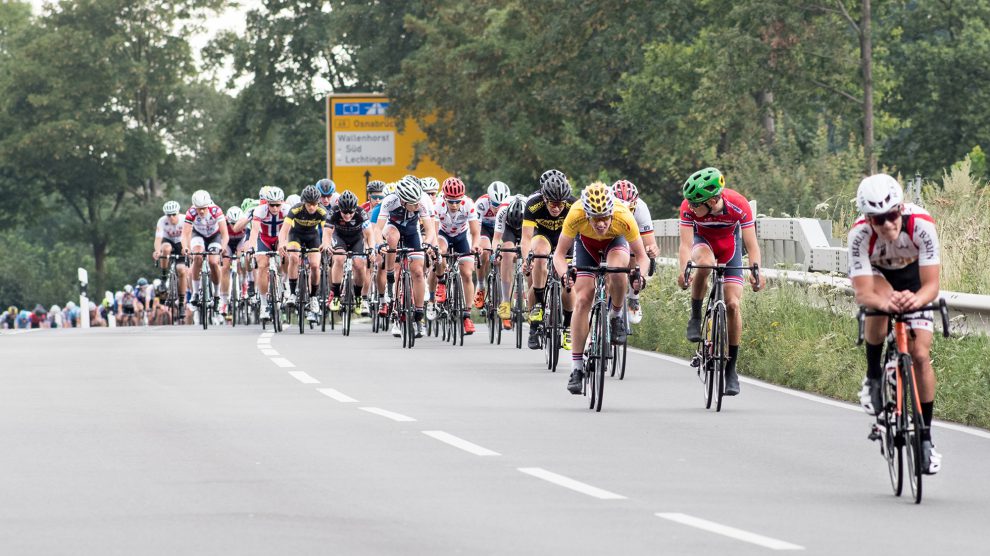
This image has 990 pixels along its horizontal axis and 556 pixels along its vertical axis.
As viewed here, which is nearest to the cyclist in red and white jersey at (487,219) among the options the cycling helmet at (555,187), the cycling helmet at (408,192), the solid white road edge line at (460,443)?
the cycling helmet at (408,192)

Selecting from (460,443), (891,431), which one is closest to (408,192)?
(460,443)

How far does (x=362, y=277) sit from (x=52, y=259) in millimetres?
82901

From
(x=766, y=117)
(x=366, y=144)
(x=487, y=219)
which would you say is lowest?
(x=487, y=219)

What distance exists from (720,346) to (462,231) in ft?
30.3

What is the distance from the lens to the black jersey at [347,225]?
2550cm

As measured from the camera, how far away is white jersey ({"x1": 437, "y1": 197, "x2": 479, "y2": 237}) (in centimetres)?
2325

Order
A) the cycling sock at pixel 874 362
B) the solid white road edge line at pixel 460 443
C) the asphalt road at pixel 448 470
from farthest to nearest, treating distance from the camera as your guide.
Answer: the solid white road edge line at pixel 460 443
the cycling sock at pixel 874 362
the asphalt road at pixel 448 470

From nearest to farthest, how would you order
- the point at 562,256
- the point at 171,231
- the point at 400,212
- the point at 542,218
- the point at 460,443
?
the point at 460,443, the point at 562,256, the point at 542,218, the point at 400,212, the point at 171,231

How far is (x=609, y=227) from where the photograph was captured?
15.1m

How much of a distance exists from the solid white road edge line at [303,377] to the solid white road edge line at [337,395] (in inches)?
34.8

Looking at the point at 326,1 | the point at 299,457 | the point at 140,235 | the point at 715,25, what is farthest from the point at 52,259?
the point at 299,457

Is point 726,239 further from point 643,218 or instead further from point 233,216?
point 233,216

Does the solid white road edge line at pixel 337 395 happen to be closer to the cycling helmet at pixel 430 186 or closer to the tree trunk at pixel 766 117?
the cycling helmet at pixel 430 186

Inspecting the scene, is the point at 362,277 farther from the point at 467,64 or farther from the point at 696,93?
the point at 467,64
